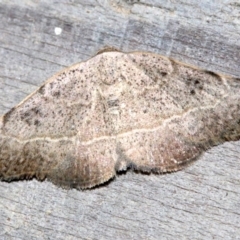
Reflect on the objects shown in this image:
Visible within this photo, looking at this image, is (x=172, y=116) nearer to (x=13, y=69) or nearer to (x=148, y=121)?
(x=148, y=121)

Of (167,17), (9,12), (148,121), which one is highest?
(167,17)

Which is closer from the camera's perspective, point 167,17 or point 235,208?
point 235,208

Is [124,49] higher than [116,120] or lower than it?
higher

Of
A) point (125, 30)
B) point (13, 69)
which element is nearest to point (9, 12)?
point (13, 69)
